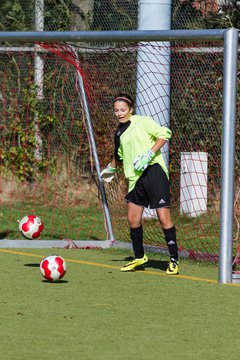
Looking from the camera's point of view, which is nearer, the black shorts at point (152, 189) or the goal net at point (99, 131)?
the black shorts at point (152, 189)

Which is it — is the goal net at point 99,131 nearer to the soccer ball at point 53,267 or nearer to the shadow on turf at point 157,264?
the shadow on turf at point 157,264

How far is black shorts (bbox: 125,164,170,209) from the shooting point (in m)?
8.77

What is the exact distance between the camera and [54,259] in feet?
26.7

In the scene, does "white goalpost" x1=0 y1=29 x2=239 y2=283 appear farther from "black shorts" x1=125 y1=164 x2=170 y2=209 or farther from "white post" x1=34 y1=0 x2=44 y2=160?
"white post" x1=34 y1=0 x2=44 y2=160

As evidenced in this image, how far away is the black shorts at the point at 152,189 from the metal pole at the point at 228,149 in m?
0.73

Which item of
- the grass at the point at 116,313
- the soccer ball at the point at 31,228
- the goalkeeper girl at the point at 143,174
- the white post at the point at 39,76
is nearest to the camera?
the grass at the point at 116,313

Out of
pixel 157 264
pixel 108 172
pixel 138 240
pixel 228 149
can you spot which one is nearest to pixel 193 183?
pixel 157 264

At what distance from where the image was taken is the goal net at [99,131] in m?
10.9

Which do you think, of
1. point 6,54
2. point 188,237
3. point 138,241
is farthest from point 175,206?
point 6,54

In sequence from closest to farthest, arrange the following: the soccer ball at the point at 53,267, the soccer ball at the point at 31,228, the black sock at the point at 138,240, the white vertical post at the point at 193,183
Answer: the soccer ball at the point at 53,267 → the black sock at the point at 138,240 → the soccer ball at the point at 31,228 → the white vertical post at the point at 193,183

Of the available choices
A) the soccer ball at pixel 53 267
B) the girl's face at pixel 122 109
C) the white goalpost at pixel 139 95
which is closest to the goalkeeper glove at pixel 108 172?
the girl's face at pixel 122 109

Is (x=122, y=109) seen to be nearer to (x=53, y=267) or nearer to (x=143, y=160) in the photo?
(x=143, y=160)

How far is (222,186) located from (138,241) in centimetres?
111

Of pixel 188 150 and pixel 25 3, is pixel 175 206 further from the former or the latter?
pixel 25 3
